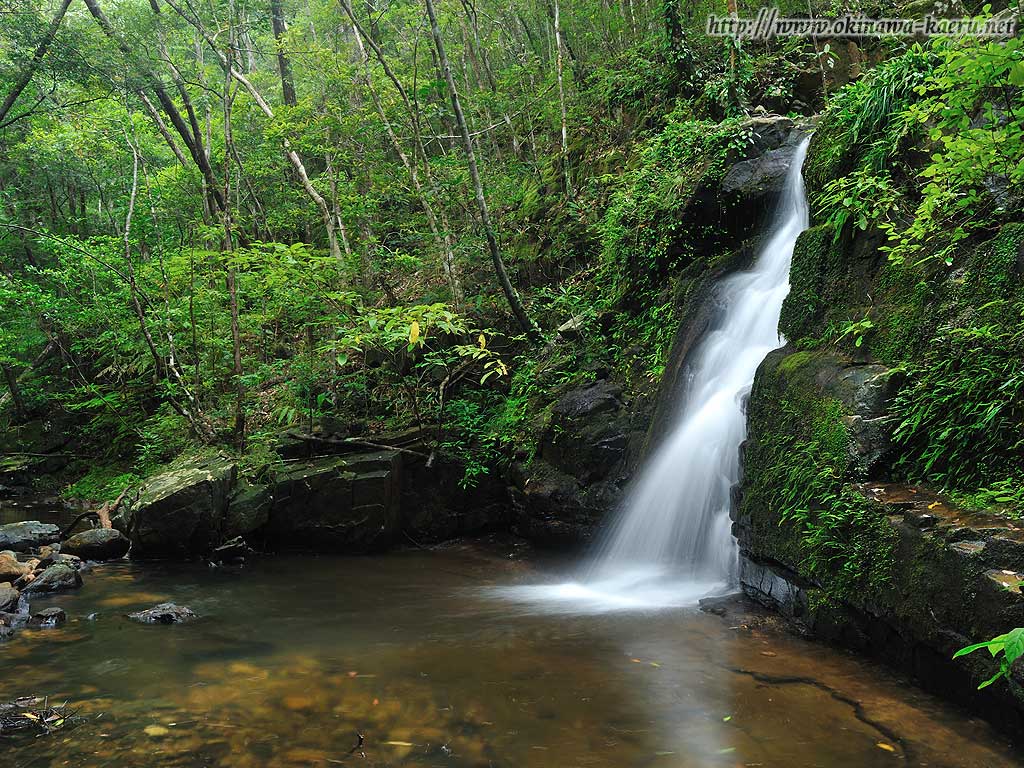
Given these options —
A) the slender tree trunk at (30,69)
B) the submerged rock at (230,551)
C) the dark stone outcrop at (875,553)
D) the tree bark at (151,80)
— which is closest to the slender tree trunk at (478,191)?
the dark stone outcrop at (875,553)

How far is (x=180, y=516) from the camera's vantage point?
8.59 m

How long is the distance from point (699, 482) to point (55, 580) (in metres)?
7.12

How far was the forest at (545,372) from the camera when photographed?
3836 mm

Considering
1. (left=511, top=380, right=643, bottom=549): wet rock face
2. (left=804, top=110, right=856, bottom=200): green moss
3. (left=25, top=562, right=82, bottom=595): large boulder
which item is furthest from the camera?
(left=511, top=380, right=643, bottom=549): wet rock face

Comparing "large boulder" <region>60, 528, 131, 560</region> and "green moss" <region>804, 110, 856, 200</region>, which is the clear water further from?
"green moss" <region>804, 110, 856, 200</region>

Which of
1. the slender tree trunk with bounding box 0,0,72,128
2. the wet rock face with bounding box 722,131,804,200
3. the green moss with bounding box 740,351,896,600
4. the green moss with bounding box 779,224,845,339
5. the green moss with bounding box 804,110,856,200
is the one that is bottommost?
the green moss with bounding box 740,351,896,600

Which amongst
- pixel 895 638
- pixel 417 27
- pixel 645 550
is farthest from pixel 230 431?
pixel 895 638

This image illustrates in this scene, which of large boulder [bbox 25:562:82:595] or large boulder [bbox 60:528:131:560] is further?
large boulder [bbox 60:528:131:560]

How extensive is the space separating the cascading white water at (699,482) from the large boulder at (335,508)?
8.96ft

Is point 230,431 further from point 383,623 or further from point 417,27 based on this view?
point 417,27

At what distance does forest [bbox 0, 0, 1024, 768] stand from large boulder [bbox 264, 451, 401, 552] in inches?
1.7

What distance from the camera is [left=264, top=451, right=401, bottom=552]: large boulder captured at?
8.84 metres

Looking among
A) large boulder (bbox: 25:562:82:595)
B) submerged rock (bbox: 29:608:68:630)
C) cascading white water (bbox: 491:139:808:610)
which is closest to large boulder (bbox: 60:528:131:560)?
large boulder (bbox: 25:562:82:595)

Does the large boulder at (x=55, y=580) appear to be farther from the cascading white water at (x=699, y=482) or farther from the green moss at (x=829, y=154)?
the green moss at (x=829, y=154)
